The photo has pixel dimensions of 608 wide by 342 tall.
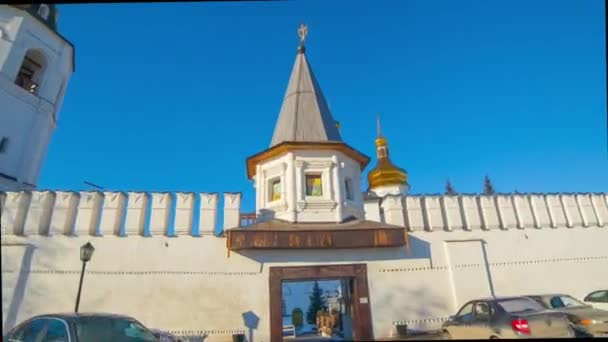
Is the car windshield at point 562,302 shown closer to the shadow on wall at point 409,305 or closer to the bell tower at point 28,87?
the shadow on wall at point 409,305

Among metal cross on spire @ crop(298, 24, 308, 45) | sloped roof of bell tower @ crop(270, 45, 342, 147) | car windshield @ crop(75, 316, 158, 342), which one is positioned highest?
metal cross on spire @ crop(298, 24, 308, 45)

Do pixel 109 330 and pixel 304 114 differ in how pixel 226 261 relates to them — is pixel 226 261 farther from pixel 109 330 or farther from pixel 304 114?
pixel 304 114

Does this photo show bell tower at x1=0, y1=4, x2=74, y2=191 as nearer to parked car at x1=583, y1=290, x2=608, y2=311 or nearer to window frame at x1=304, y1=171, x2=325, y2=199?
window frame at x1=304, y1=171, x2=325, y2=199

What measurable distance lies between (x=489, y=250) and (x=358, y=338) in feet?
22.9

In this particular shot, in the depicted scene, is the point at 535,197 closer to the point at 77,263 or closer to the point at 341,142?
the point at 341,142

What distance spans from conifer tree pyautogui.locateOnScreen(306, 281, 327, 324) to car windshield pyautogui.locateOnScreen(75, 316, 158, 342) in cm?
2327

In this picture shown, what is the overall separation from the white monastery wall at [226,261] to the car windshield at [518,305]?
17.0 ft

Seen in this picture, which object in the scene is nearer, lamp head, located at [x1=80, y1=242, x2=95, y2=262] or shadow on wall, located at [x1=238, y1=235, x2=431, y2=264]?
lamp head, located at [x1=80, y1=242, x2=95, y2=262]

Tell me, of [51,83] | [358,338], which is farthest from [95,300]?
[51,83]

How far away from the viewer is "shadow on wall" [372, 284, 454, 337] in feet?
→ 43.4

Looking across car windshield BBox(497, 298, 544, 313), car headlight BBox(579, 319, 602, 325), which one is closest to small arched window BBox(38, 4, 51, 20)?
car windshield BBox(497, 298, 544, 313)

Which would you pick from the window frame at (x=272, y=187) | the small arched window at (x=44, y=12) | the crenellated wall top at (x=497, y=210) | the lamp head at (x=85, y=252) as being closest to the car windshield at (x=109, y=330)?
the lamp head at (x=85, y=252)

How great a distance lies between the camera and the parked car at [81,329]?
603 cm

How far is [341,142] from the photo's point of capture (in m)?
15.8
